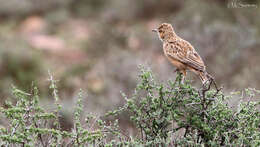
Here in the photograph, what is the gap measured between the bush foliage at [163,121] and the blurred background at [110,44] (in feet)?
5.50

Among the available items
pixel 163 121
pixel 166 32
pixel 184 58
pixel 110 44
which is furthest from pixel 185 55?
pixel 110 44

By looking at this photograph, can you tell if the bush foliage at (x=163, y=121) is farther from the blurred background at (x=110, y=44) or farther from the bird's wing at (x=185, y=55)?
the blurred background at (x=110, y=44)

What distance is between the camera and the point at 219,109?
4090 mm

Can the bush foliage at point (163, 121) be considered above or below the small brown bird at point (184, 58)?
below

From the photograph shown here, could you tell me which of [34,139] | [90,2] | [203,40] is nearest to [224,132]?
[34,139]

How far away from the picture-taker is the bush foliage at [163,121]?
13.3 ft

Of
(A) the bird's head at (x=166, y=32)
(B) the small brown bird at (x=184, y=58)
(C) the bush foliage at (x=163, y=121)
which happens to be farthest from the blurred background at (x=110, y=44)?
(C) the bush foliage at (x=163, y=121)

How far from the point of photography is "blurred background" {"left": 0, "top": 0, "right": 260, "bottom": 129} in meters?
11.2

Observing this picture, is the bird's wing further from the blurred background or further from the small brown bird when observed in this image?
the blurred background

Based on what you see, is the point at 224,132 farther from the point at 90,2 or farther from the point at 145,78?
the point at 90,2

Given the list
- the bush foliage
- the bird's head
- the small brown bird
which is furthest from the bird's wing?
the bush foliage

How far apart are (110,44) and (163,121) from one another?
39.6ft

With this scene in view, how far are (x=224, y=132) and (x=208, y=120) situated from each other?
9.6 inches

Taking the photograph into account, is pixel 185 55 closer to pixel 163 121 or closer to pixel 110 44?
pixel 163 121
